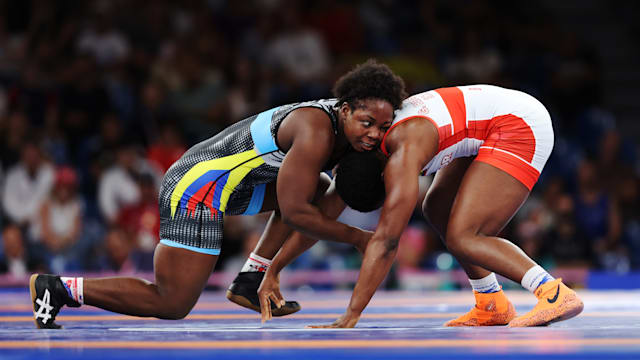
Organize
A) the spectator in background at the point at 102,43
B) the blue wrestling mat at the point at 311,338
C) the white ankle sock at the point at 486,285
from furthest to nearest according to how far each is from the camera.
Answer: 1. the spectator in background at the point at 102,43
2. the white ankle sock at the point at 486,285
3. the blue wrestling mat at the point at 311,338

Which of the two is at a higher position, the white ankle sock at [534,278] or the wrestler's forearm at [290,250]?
the wrestler's forearm at [290,250]

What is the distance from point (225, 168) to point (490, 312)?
124 centimetres

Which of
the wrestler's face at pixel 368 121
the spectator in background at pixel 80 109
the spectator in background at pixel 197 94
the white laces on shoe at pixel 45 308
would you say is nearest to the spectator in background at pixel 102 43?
the spectator in background at pixel 197 94

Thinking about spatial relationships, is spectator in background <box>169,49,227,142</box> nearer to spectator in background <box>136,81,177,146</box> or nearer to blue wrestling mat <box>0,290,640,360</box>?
spectator in background <box>136,81,177,146</box>

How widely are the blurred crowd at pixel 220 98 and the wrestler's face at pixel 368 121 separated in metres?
4.04

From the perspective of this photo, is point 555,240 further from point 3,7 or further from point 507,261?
point 3,7

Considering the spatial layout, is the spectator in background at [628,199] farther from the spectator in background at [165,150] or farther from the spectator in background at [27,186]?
the spectator in background at [27,186]

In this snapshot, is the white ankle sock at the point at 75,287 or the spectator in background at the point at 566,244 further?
the spectator in background at the point at 566,244

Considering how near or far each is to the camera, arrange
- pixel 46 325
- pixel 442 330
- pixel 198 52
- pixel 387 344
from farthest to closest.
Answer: pixel 198 52
pixel 46 325
pixel 442 330
pixel 387 344

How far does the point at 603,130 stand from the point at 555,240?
214cm

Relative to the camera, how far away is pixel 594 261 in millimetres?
7852

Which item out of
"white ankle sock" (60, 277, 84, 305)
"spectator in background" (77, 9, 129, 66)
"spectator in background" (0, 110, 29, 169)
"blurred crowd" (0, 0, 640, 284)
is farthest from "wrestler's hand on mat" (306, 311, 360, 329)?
"spectator in background" (77, 9, 129, 66)

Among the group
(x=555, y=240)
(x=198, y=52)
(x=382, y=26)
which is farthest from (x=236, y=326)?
(x=382, y=26)

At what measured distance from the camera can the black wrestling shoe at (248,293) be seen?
390 cm
